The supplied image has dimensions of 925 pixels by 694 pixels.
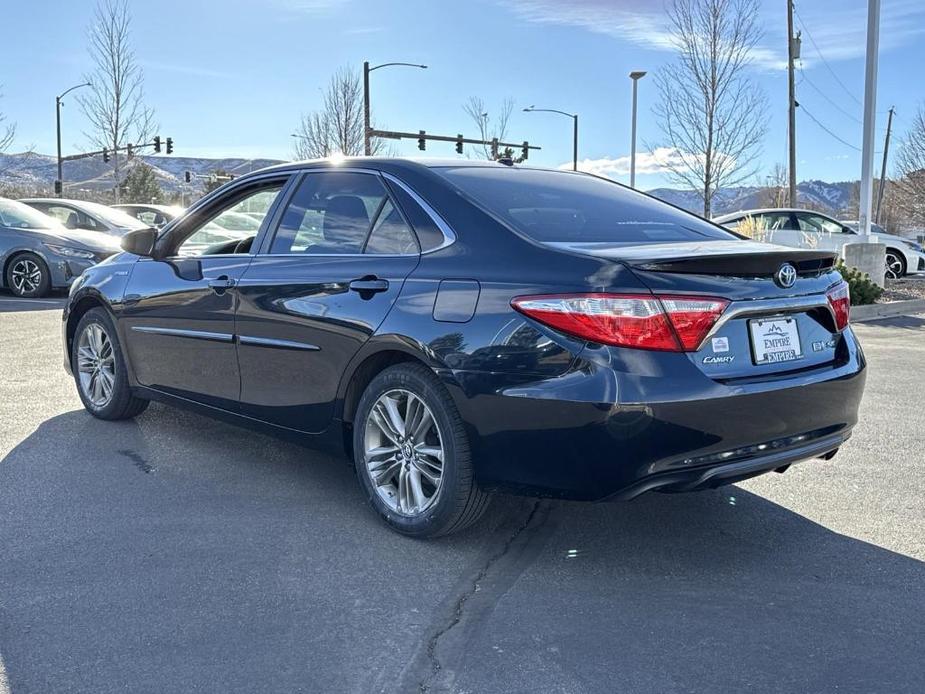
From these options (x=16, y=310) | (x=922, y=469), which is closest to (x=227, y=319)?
(x=922, y=469)

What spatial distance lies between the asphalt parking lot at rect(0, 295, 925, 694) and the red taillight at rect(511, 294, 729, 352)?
2.94 feet

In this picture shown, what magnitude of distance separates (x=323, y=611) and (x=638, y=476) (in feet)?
3.77

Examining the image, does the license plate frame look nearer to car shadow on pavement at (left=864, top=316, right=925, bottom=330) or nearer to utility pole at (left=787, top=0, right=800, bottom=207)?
car shadow on pavement at (left=864, top=316, right=925, bottom=330)

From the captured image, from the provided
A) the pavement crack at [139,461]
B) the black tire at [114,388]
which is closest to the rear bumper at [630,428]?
the pavement crack at [139,461]

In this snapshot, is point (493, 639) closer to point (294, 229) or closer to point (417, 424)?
point (417, 424)

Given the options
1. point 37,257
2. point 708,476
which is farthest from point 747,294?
point 37,257

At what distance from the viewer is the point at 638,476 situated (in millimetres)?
3164

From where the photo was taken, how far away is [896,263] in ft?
68.0

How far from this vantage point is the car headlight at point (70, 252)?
13.3 metres

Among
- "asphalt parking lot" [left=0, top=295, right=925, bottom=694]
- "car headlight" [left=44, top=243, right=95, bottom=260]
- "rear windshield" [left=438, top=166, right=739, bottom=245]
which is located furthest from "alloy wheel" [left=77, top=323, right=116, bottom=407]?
"car headlight" [left=44, top=243, right=95, bottom=260]

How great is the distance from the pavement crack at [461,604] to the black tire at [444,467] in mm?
184

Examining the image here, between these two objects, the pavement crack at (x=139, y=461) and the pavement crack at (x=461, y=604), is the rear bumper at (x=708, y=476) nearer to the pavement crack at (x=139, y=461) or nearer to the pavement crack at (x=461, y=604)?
the pavement crack at (x=461, y=604)

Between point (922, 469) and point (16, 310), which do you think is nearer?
point (922, 469)

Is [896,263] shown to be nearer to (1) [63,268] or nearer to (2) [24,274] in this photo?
(1) [63,268]
